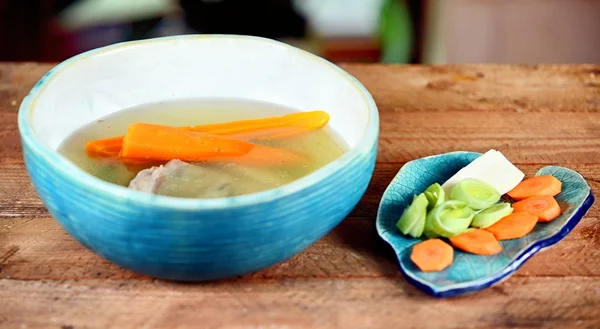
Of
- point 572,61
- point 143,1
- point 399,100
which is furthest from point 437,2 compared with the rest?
point 399,100

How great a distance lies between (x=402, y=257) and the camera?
884 mm

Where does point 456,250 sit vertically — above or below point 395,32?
above

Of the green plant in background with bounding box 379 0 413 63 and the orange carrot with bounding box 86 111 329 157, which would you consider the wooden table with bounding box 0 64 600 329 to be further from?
the green plant in background with bounding box 379 0 413 63

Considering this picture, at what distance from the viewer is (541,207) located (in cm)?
95

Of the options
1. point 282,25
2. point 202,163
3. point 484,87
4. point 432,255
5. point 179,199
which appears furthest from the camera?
point 282,25

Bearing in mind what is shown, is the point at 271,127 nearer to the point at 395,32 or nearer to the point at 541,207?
the point at 541,207

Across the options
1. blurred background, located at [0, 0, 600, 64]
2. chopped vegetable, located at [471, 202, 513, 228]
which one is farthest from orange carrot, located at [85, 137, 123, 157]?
blurred background, located at [0, 0, 600, 64]

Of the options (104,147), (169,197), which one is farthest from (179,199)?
(104,147)

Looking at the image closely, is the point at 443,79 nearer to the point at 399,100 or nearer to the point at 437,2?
the point at 399,100

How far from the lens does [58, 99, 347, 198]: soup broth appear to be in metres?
0.88

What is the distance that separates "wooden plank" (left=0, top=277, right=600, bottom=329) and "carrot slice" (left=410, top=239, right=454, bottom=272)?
0.12 feet

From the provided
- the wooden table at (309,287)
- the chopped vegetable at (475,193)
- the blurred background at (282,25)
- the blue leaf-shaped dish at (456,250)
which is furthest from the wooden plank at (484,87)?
the blurred background at (282,25)

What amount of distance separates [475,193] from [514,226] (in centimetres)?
7

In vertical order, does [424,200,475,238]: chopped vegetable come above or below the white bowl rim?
below
